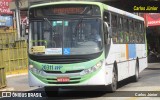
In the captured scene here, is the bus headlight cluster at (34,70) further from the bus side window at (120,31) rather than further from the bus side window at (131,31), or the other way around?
the bus side window at (131,31)

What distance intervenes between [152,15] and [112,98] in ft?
113

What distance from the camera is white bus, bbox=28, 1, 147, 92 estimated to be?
1384 centimetres

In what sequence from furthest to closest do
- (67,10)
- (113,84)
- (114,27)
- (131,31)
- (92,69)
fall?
(131,31)
(114,27)
(113,84)
(67,10)
(92,69)

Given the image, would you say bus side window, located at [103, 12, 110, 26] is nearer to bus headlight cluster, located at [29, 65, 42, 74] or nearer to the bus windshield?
the bus windshield

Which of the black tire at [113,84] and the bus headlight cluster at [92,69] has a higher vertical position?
the bus headlight cluster at [92,69]

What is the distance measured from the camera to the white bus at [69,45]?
1384cm

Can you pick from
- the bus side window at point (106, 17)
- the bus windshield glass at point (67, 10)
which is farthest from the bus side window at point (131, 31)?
the bus windshield glass at point (67, 10)

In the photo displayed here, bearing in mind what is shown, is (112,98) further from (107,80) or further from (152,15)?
(152,15)

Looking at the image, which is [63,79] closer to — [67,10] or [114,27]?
[67,10]

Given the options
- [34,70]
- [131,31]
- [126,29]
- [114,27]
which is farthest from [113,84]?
[131,31]

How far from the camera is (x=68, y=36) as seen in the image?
14047mm

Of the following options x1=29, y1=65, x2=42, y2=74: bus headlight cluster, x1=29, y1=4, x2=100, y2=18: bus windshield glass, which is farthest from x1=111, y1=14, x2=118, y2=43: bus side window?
x1=29, y1=65, x2=42, y2=74: bus headlight cluster

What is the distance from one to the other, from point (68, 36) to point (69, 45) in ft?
0.93

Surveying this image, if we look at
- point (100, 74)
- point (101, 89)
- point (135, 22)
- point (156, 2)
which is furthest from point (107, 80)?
point (156, 2)
